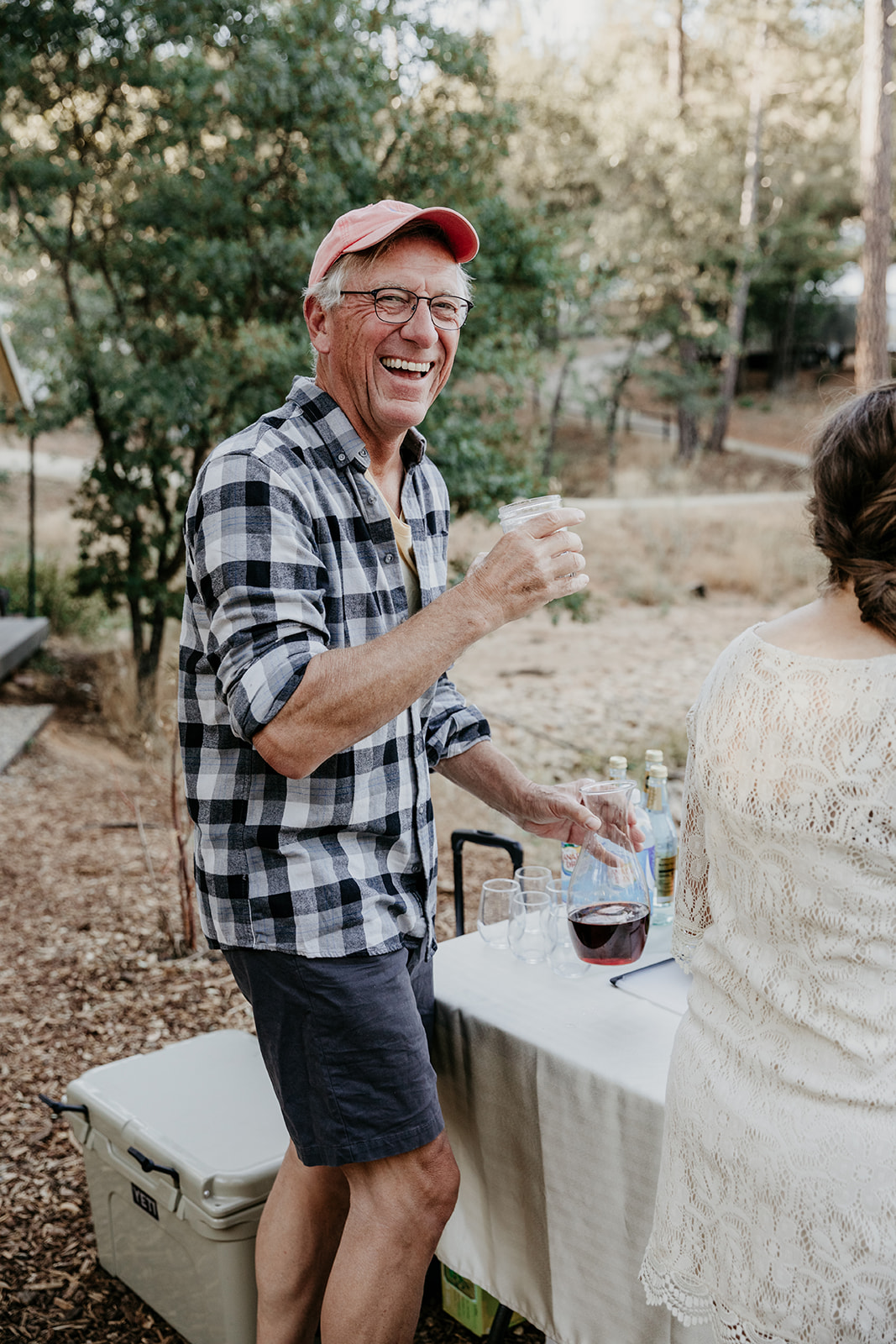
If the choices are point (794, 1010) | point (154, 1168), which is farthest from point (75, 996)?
point (794, 1010)

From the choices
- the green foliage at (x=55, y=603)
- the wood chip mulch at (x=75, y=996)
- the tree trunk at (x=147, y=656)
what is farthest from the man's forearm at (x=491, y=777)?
the green foliage at (x=55, y=603)

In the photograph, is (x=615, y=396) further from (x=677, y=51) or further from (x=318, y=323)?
(x=318, y=323)

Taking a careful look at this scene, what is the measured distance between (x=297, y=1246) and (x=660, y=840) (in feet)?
3.24

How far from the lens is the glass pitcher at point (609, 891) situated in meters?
2.01

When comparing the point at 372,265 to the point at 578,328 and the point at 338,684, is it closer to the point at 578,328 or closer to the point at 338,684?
the point at 338,684

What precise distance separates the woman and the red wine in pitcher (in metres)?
0.62

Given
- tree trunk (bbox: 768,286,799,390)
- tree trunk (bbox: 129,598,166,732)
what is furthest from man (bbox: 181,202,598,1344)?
tree trunk (bbox: 768,286,799,390)

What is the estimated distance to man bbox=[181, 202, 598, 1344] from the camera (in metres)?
1.57

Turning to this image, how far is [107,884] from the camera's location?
500 centimetres

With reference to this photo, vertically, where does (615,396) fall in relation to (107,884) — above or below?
above

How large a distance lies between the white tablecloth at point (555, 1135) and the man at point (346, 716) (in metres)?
0.18

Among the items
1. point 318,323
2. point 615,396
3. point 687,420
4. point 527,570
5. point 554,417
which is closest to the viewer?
point 527,570

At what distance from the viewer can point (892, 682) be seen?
3.90ft

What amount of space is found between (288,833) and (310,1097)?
0.41m
